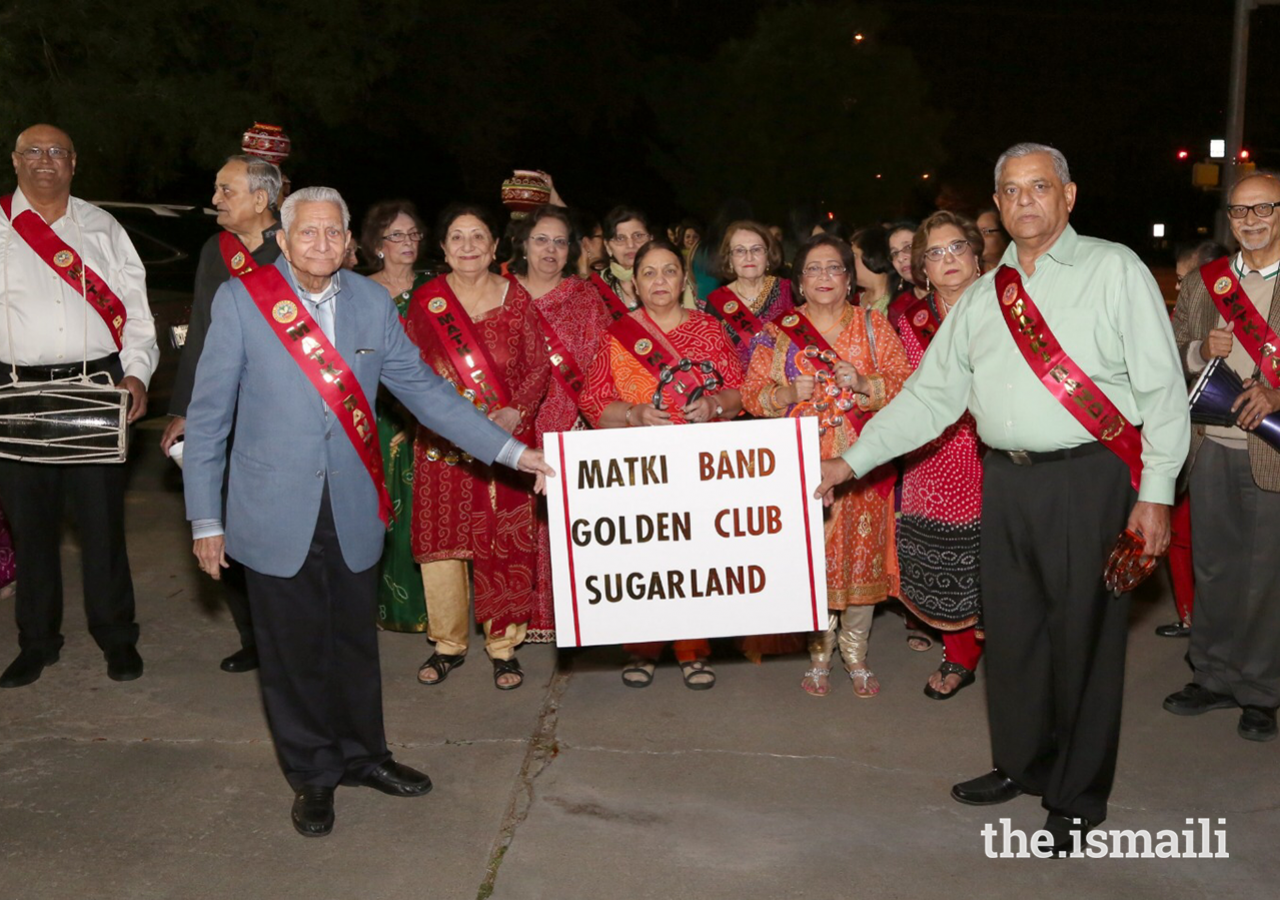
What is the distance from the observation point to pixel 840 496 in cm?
512

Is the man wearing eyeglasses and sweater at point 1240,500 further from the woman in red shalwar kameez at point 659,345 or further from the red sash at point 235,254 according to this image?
the red sash at point 235,254

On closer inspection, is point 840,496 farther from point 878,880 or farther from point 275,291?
point 275,291

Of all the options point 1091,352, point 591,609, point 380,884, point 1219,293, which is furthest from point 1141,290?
point 380,884

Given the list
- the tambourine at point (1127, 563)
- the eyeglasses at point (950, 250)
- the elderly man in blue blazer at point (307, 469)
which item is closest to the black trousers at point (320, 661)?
the elderly man in blue blazer at point (307, 469)

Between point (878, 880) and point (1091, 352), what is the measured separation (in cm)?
165

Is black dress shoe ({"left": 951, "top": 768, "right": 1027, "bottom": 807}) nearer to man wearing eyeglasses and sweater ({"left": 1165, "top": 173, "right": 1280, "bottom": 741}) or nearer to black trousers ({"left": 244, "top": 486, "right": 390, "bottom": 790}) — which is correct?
man wearing eyeglasses and sweater ({"left": 1165, "top": 173, "right": 1280, "bottom": 741})

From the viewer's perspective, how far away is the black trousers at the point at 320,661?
13.4ft

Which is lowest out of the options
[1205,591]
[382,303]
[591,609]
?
[1205,591]

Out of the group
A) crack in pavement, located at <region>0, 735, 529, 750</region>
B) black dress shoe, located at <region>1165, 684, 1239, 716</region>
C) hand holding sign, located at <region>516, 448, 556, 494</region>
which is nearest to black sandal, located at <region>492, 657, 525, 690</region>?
crack in pavement, located at <region>0, 735, 529, 750</region>

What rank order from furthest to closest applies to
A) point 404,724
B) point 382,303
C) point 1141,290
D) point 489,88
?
point 489,88 < point 404,724 < point 382,303 < point 1141,290

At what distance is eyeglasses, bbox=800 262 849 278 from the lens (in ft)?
16.5

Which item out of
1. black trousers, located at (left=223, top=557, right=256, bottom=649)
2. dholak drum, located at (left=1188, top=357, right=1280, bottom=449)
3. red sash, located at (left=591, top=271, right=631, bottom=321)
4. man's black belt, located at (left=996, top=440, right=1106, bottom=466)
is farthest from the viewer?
red sash, located at (left=591, top=271, right=631, bottom=321)

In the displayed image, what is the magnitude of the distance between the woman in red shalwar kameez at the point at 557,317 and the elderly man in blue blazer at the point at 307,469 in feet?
3.92

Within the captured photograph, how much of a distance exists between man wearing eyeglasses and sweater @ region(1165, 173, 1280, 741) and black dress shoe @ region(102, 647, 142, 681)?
4.20m
